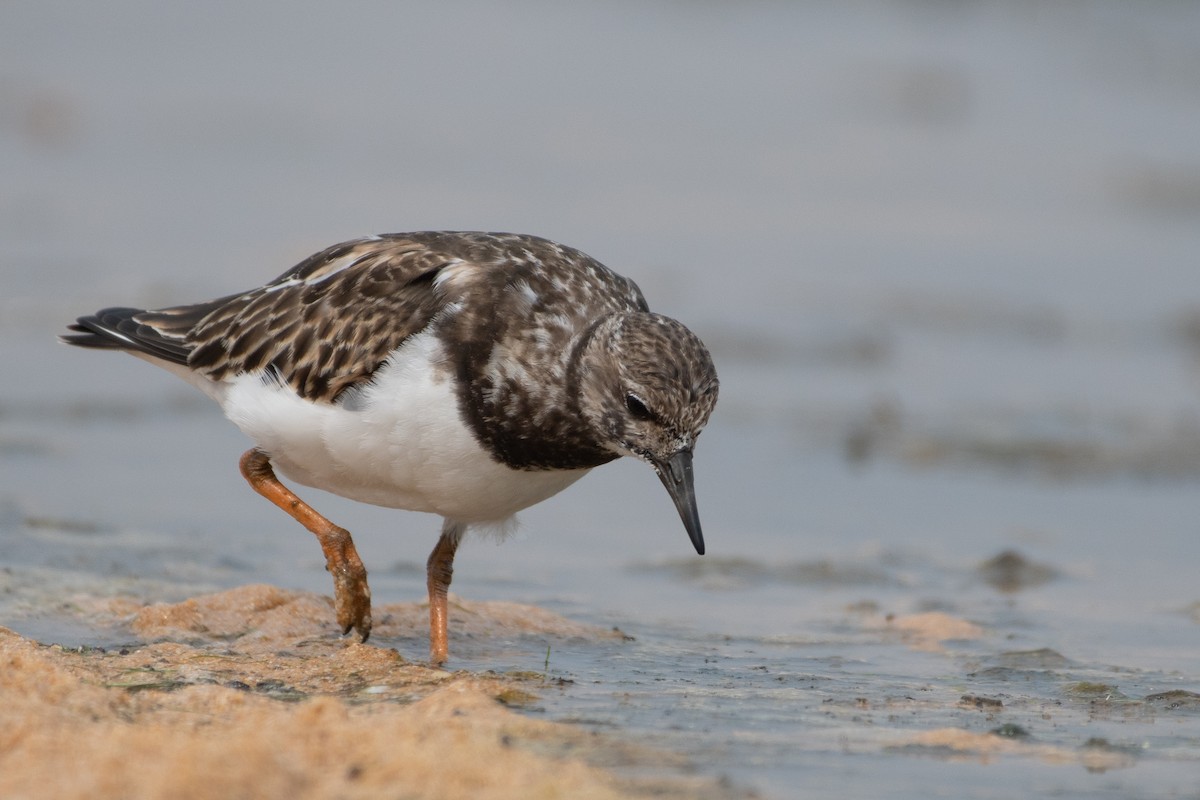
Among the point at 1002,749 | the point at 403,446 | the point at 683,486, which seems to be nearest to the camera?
the point at 1002,749

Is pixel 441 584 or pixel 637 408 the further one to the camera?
pixel 441 584

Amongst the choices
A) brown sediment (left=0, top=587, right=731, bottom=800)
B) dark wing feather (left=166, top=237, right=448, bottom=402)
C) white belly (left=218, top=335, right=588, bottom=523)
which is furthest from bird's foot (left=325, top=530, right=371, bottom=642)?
dark wing feather (left=166, top=237, right=448, bottom=402)

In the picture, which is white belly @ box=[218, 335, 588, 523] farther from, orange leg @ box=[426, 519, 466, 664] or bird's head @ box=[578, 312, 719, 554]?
bird's head @ box=[578, 312, 719, 554]

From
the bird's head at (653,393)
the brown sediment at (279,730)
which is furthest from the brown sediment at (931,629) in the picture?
the brown sediment at (279,730)

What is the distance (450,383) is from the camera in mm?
4289

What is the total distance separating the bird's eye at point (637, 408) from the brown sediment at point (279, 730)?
0.72 meters

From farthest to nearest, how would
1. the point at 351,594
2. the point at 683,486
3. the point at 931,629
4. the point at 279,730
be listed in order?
the point at 931,629 < the point at 351,594 < the point at 683,486 < the point at 279,730

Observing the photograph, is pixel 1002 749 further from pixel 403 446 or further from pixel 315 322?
pixel 315 322

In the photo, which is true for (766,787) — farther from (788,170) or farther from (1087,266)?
(788,170)

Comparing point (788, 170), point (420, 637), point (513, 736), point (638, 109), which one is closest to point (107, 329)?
point (420, 637)

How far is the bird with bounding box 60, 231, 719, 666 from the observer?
13.8 ft

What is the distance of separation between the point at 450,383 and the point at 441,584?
742 millimetres

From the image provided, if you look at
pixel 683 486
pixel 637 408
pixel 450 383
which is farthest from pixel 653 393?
pixel 450 383

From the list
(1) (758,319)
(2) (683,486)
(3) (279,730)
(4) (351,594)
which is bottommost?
(3) (279,730)
